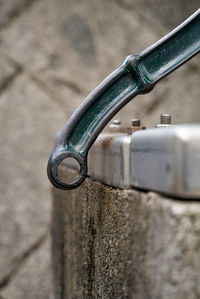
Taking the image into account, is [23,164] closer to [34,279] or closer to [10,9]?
[34,279]

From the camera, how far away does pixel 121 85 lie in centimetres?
48

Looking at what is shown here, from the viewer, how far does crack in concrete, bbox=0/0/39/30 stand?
74.8 inches

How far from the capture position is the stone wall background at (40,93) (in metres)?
1.83

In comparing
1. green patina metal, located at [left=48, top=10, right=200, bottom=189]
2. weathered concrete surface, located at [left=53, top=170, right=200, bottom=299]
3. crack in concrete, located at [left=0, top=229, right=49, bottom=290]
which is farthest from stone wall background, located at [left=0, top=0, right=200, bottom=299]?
green patina metal, located at [left=48, top=10, right=200, bottom=189]

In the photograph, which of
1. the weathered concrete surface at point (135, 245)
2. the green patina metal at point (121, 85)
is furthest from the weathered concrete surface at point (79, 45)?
the green patina metal at point (121, 85)

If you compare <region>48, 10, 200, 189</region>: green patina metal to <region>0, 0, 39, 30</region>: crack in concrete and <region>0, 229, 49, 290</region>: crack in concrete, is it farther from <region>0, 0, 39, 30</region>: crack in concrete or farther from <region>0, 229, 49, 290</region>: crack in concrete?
<region>0, 0, 39, 30</region>: crack in concrete

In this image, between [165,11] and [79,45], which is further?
[165,11]

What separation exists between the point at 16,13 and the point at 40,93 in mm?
338

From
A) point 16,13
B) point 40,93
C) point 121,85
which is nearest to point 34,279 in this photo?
point 40,93

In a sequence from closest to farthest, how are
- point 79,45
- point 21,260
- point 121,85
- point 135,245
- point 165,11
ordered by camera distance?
1. point 135,245
2. point 121,85
3. point 21,260
4. point 79,45
5. point 165,11

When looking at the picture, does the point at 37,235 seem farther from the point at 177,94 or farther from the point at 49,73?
the point at 177,94

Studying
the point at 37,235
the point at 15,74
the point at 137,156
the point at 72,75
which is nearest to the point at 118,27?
the point at 72,75

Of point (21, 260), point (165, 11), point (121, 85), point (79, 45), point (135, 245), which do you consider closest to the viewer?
point (135, 245)

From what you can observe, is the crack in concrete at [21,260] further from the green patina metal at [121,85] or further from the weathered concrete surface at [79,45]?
the green patina metal at [121,85]
